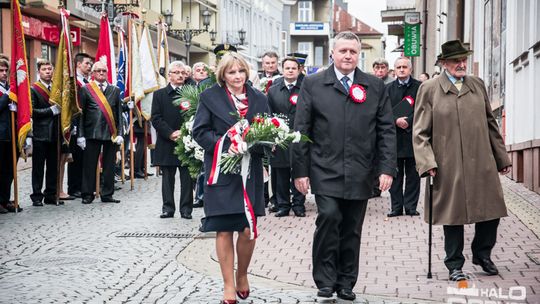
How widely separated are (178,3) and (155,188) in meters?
35.8

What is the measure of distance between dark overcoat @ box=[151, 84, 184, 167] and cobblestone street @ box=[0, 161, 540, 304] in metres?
0.79

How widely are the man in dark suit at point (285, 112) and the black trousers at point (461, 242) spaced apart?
4661 millimetres

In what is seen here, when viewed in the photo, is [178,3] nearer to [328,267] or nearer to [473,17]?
[473,17]

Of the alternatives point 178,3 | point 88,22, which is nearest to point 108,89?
point 88,22

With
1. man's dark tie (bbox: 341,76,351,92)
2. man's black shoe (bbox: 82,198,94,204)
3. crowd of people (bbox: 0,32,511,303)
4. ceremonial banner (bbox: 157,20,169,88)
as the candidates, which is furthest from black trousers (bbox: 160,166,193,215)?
ceremonial banner (bbox: 157,20,169,88)

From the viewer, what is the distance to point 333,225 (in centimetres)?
729

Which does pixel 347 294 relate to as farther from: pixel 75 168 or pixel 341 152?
pixel 75 168

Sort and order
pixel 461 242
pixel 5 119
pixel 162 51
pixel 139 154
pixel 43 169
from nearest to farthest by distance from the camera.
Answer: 1. pixel 461 242
2. pixel 5 119
3. pixel 43 169
4. pixel 139 154
5. pixel 162 51

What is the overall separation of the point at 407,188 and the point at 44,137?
515 cm

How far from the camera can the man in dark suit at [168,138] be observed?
12.6 meters

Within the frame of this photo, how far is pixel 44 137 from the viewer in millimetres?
14055

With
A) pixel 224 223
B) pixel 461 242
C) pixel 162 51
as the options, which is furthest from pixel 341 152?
pixel 162 51

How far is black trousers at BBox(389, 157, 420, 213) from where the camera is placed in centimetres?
1265

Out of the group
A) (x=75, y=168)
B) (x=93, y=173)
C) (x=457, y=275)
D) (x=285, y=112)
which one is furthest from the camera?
(x=75, y=168)
